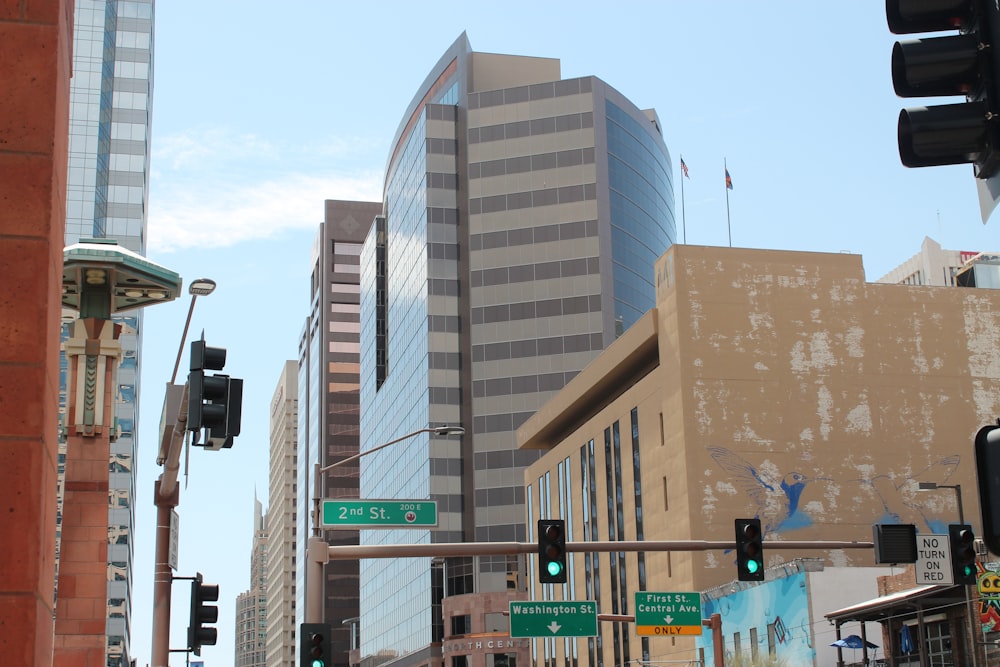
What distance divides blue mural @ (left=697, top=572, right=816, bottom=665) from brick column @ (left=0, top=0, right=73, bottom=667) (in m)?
48.2

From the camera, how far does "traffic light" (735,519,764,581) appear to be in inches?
971

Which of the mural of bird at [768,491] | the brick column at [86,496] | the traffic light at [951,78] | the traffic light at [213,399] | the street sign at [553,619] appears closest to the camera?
the traffic light at [951,78]

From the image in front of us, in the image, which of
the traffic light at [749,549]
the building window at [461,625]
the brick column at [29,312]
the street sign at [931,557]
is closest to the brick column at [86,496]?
the traffic light at [749,549]

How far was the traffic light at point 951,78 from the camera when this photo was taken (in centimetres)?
591

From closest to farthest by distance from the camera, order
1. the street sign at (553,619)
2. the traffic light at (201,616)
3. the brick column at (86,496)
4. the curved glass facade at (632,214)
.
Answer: the traffic light at (201,616)
the brick column at (86,496)
the street sign at (553,619)
the curved glass facade at (632,214)

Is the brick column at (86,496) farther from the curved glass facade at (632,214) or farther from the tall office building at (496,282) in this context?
the curved glass facade at (632,214)

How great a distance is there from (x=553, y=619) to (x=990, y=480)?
39076 mm

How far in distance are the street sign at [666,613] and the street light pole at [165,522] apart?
1005 inches

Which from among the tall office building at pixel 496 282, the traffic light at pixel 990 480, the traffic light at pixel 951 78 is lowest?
the traffic light at pixel 990 480

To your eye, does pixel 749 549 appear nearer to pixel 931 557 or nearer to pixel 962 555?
pixel 962 555

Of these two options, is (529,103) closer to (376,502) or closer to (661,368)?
(661,368)

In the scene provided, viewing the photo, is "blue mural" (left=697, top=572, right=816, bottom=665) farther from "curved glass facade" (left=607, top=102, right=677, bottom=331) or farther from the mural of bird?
"curved glass facade" (left=607, top=102, right=677, bottom=331)

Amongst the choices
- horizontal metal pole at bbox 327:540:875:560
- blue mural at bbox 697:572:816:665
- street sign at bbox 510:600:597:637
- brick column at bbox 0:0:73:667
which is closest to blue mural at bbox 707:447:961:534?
blue mural at bbox 697:572:816:665

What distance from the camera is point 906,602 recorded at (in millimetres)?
42375
